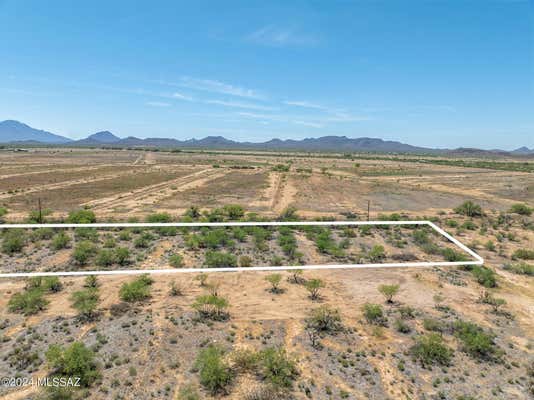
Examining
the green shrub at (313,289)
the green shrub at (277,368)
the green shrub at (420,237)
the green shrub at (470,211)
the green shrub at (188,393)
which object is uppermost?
the green shrub at (470,211)

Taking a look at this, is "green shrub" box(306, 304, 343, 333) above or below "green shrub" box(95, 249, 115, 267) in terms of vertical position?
below

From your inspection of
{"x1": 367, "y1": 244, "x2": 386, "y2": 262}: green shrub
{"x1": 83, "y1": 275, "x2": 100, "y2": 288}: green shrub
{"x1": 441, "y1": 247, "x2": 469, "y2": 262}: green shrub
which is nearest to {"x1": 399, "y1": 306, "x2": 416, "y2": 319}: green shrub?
{"x1": 367, "y1": 244, "x2": 386, "y2": 262}: green shrub

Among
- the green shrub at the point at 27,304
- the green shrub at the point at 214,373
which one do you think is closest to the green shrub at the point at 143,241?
the green shrub at the point at 27,304

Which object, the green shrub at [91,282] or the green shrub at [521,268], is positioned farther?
the green shrub at [521,268]

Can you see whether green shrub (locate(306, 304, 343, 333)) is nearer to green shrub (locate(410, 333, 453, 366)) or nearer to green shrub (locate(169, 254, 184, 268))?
green shrub (locate(410, 333, 453, 366))

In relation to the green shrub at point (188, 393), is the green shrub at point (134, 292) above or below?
above

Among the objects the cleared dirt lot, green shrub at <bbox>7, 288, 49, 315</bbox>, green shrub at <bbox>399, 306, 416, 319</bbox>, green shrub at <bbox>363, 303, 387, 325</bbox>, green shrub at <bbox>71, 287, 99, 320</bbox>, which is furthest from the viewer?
the cleared dirt lot

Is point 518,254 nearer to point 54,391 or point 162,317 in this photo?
point 162,317

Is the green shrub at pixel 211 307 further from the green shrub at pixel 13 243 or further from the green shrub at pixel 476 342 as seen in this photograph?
the green shrub at pixel 13 243

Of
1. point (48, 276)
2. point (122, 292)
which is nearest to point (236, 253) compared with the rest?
point (122, 292)
